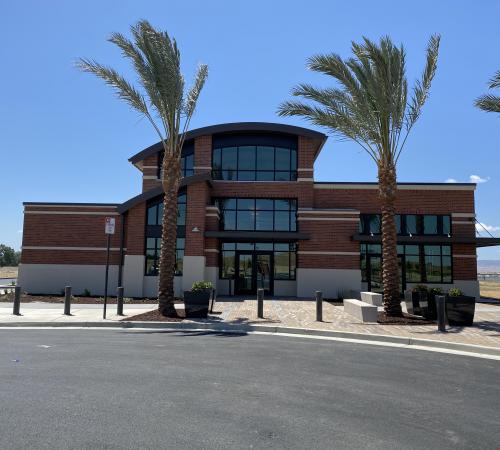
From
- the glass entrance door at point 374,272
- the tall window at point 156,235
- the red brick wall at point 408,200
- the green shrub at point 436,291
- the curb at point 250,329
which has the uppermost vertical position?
the red brick wall at point 408,200

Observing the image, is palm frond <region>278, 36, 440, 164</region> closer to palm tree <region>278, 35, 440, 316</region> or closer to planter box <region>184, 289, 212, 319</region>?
palm tree <region>278, 35, 440, 316</region>

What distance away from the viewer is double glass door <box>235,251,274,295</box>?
25.3m

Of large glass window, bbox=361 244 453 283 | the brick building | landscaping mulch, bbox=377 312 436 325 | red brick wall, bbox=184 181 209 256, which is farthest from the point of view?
large glass window, bbox=361 244 453 283

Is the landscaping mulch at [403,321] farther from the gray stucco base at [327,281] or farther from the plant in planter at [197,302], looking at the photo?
the gray stucco base at [327,281]

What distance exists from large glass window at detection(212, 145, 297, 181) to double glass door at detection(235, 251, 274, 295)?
181 inches

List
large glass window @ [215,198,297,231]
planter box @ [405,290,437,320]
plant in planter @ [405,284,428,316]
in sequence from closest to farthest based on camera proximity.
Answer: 1. planter box @ [405,290,437,320]
2. plant in planter @ [405,284,428,316]
3. large glass window @ [215,198,297,231]

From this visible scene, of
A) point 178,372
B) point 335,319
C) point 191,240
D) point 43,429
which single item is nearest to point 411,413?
point 178,372

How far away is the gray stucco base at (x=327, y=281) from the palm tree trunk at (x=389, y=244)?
29.1 feet

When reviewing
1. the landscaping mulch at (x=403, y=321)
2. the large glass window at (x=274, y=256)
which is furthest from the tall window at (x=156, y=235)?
the landscaping mulch at (x=403, y=321)

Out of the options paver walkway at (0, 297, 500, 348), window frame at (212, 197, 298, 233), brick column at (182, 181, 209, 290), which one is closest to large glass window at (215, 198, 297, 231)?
window frame at (212, 197, 298, 233)

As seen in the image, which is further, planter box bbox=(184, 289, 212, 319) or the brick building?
the brick building

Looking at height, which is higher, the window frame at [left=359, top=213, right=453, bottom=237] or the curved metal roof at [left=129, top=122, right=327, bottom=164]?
the curved metal roof at [left=129, top=122, right=327, bottom=164]

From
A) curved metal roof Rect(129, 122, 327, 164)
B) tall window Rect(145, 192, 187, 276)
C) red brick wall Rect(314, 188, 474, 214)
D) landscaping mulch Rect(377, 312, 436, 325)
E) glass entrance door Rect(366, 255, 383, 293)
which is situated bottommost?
landscaping mulch Rect(377, 312, 436, 325)

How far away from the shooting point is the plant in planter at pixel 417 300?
15.2 metres
